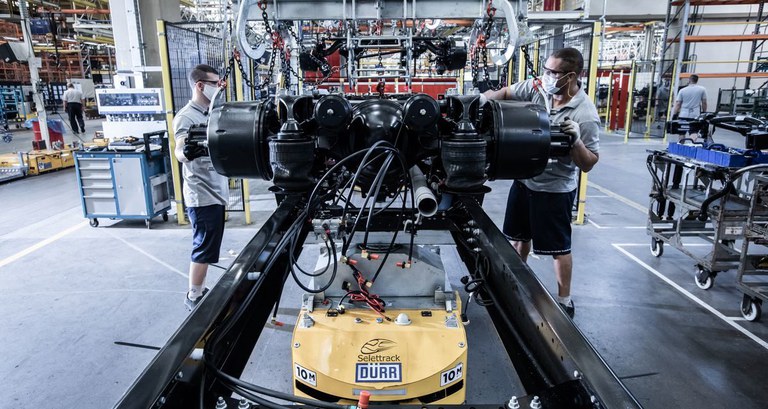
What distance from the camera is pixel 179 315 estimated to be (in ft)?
10.3

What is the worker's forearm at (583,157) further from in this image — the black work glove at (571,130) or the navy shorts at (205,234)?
the navy shorts at (205,234)

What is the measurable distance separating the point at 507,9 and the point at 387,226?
1.21 m

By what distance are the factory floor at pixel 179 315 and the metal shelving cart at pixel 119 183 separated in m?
0.22

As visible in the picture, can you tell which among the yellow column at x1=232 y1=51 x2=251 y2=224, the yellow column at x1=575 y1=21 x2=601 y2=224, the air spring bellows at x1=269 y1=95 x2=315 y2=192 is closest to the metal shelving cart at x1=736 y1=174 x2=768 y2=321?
the yellow column at x1=575 y1=21 x2=601 y2=224

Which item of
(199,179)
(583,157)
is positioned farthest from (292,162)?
(199,179)

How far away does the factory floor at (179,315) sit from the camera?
2.41m

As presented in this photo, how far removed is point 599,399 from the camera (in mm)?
836

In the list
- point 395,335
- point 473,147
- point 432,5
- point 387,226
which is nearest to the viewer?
point 473,147

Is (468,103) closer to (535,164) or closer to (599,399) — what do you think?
(535,164)

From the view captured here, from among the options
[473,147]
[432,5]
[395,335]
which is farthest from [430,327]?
[432,5]

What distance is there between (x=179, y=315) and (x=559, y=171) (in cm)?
262

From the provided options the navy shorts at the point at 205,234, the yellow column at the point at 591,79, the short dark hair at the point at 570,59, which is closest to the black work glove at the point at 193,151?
the navy shorts at the point at 205,234

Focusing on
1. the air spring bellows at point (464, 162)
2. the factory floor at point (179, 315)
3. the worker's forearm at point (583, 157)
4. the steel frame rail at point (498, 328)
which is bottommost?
the factory floor at point (179, 315)

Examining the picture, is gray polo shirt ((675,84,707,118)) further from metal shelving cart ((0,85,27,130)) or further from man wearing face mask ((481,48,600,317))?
metal shelving cart ((0,85,27,130))
